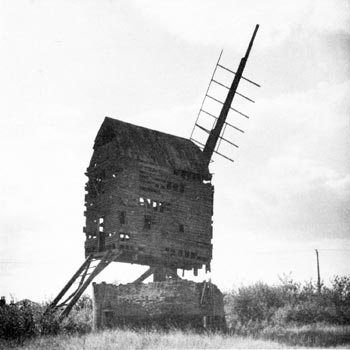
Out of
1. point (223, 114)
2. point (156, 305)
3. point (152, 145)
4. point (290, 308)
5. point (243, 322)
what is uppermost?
point (223, 114)

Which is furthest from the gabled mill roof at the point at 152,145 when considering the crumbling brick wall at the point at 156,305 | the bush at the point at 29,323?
the bush at the point at 29,323

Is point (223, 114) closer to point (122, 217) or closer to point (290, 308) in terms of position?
point (122, 217)

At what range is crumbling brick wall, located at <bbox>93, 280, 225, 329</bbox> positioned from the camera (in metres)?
22.5

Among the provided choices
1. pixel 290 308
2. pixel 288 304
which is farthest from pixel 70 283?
pixel 288 304

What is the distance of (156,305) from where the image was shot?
2269 centimetres

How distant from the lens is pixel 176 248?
25.7 meters

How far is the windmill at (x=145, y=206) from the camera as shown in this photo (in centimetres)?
2459

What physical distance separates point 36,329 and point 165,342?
5.52m

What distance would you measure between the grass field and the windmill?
3869 millimetres

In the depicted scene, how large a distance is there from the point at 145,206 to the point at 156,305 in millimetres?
4850

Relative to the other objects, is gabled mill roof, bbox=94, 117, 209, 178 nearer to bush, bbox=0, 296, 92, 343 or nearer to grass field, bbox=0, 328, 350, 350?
bush, bbox=0, 296, 92, 343

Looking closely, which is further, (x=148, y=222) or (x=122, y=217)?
(x=148, y=222)

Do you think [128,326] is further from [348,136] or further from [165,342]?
[348,136]

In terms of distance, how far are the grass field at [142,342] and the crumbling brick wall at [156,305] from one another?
206 centimetres
